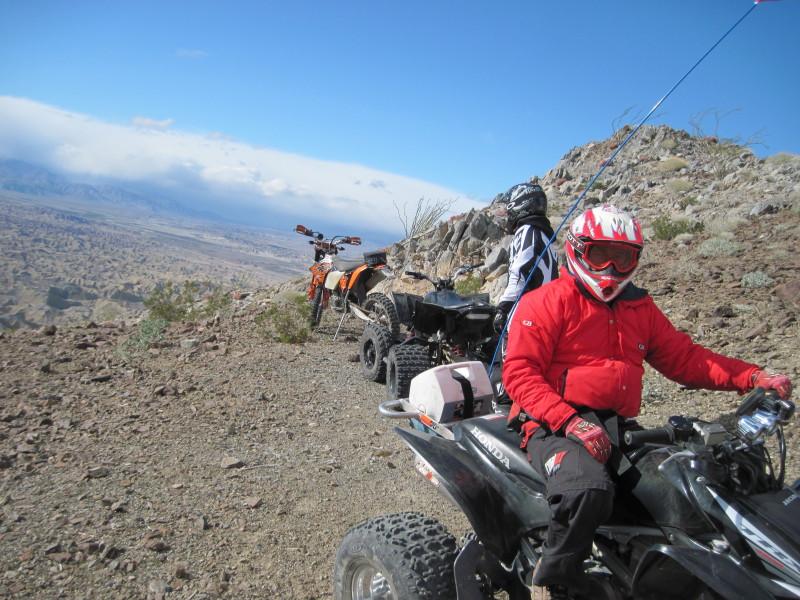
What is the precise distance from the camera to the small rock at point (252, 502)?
394 cm

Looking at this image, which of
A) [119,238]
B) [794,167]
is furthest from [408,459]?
[119,238]

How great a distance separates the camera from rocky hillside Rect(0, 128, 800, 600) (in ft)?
10.8

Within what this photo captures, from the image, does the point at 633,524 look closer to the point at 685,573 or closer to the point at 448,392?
the point at 685,573

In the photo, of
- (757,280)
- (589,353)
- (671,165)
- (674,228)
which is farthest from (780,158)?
(589,353)

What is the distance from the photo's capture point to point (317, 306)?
971cm

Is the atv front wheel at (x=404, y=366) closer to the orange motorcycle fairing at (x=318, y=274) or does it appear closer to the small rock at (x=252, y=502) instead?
the small rock at (x=252, y=502)

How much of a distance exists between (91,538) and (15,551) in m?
0.39

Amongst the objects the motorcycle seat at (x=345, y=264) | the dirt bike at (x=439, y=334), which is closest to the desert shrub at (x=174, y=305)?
the motorcycle seat at (x=345, y=264)

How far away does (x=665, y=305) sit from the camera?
793 cm

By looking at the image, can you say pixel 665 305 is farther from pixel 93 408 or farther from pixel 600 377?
pixel 93 408

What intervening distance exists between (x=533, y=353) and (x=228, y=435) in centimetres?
355

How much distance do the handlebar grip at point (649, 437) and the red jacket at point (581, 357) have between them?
0.25 m

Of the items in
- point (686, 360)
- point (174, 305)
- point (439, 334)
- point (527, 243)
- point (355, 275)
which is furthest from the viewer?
point (174, 305)

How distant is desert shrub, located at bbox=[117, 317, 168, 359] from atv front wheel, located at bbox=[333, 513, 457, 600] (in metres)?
6.08
